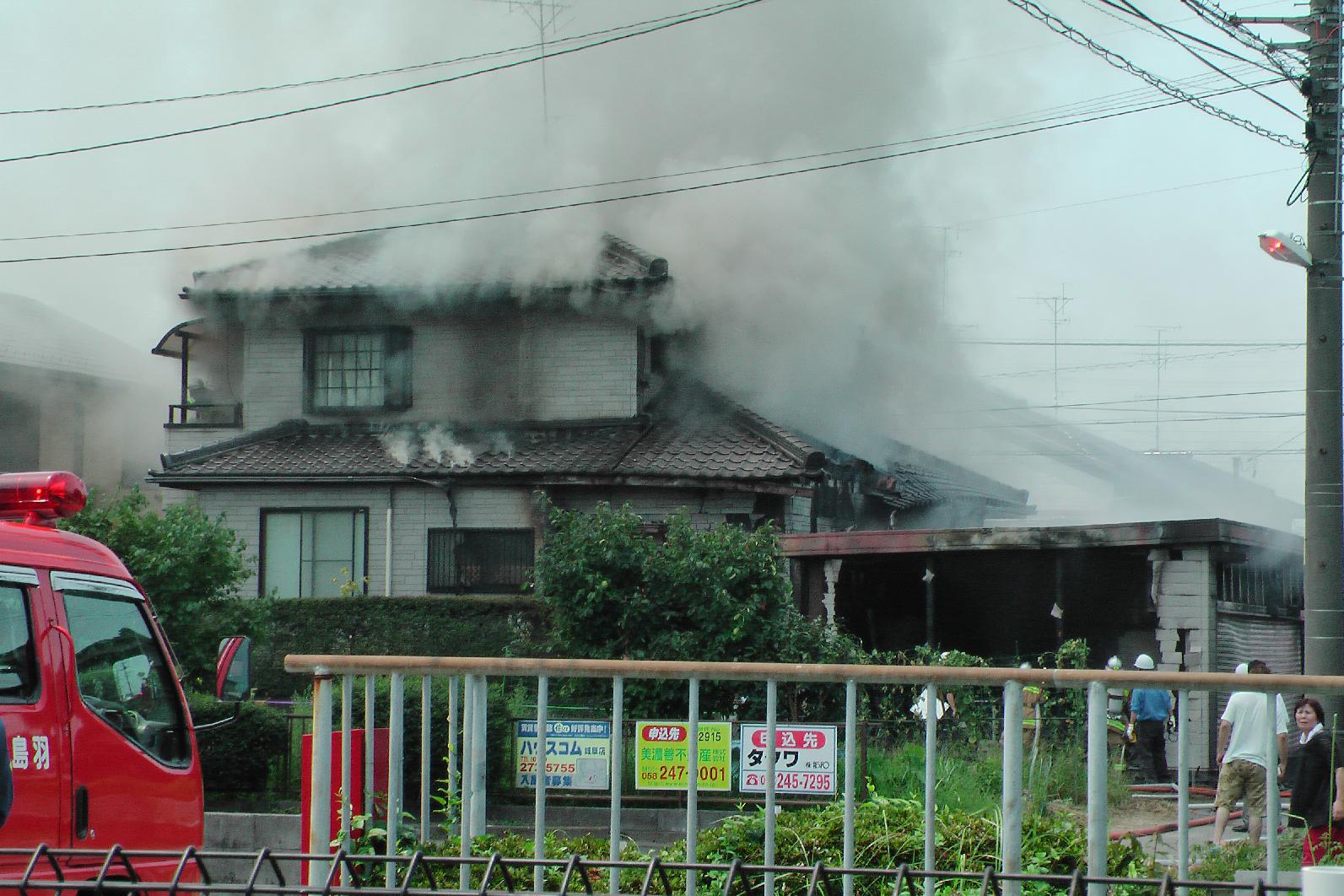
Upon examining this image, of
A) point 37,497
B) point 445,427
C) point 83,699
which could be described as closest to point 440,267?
point 445,427

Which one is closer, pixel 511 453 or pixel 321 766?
pixel 321 766

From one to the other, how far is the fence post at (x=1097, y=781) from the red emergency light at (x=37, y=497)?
4.70 m

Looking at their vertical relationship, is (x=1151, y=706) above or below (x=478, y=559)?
below

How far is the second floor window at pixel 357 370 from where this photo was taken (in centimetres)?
2464

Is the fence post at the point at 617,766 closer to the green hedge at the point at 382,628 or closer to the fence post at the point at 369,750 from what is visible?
the fence post at the point at 369,750

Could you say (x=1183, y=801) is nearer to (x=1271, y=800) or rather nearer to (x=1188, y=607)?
(x=1271, y=800)

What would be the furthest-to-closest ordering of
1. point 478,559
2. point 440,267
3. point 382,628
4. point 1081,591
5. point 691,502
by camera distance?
point 440,267 → point 478,559 → point 691,502 → point 382,628 → point 1081,591

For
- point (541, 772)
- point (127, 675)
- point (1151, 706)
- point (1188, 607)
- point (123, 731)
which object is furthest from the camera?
point (1188, 607)

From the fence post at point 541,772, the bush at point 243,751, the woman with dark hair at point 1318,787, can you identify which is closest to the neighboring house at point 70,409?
the bush at point 243,751

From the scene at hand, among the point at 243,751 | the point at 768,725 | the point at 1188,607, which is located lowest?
the point at 243,751

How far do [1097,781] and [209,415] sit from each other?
2376cm

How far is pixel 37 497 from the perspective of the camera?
6559mm

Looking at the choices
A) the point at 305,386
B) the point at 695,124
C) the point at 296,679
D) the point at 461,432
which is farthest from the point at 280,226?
the point at 296,679

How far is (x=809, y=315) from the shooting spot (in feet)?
85.6
